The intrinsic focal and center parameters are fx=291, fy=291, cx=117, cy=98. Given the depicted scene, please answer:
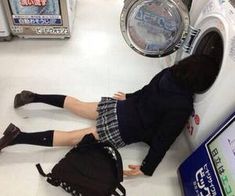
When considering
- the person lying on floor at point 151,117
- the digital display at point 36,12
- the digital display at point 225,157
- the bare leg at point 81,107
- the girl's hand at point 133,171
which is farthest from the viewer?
the digital display at point 36,12

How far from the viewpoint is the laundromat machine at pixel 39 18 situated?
78.6 inches

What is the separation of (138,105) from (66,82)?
2.26 feet

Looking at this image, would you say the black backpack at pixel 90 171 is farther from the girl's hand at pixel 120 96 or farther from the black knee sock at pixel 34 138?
the girl's hand at pixel 120 96

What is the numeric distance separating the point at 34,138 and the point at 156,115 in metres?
0.60

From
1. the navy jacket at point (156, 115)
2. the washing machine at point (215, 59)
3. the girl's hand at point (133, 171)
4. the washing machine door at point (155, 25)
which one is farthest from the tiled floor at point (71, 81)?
the washing machine door at point (155, 25)

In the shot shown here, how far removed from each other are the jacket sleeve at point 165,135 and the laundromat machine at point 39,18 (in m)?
1.17

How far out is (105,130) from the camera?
1.44 meters

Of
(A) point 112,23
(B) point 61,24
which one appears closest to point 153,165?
(B) point 61,24

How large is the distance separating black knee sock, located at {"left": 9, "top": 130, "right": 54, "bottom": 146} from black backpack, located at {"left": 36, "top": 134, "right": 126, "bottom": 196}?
12cm

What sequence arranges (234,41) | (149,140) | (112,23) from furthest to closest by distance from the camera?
1. (112,23)
2. (149,140)
3. (234,41)

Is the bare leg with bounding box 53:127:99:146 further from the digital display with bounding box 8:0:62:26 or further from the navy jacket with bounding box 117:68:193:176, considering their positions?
the digital display with bounding box 8:0:62:26

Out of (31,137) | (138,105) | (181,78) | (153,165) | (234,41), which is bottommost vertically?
(153,165)

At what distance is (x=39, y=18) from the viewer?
207cm

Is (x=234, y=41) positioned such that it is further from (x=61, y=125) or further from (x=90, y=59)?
(x=90, y=59)
